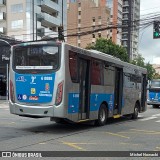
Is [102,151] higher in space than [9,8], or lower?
lower

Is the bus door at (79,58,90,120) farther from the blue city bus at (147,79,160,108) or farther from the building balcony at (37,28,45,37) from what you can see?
the building balcony at (37,28,45,37)

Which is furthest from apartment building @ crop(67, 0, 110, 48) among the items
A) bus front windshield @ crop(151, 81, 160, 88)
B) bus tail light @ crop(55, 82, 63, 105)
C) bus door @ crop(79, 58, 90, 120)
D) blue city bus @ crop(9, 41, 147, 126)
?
bus tail light @ crop(55, 82, 63, 105)

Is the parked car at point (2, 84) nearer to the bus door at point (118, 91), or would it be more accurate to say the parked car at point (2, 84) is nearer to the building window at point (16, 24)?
the building window at point (16, 24)

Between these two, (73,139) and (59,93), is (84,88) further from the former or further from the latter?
(73,139)

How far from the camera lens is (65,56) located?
13000 millimetres

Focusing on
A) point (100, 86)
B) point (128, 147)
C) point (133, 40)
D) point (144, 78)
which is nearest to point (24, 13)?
point (144, 78)

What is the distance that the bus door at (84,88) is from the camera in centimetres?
1403

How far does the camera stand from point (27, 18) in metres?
60.5

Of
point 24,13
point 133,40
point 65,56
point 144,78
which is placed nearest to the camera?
point 65,56

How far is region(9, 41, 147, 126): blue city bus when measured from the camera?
12938mm

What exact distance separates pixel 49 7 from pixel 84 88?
2039 inches

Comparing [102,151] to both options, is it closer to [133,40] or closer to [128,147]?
[128,147]

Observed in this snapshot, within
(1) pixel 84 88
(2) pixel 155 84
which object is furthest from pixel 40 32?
(1) pixel 84 88

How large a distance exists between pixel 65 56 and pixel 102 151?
4432 millimetres
